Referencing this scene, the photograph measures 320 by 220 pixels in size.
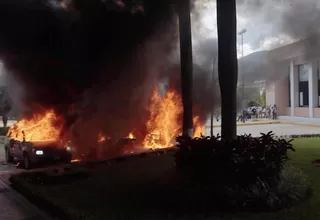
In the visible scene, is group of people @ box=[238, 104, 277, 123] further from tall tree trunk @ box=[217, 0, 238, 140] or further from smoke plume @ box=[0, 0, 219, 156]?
tall tree trunk @ box=[217, 0, 238, 140]

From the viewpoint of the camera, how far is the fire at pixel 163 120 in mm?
14297

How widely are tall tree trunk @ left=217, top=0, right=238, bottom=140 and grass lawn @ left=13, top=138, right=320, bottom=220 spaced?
1688mm

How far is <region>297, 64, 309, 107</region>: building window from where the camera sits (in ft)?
85.0

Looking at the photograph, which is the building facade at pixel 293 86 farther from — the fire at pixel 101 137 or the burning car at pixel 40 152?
the burning car at pixel 40 152

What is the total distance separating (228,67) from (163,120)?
7944 mm

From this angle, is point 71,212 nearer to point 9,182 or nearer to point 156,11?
point 9,182

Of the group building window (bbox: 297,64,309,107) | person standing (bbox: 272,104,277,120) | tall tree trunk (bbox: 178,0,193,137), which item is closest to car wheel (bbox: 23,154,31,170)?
tall tree trunk (bbox: 178,0,193,137)

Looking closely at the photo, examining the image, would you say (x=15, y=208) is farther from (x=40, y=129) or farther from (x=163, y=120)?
(x=163, y=120)

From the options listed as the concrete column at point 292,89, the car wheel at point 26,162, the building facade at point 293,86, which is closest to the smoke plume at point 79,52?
the car wheel at point 26,162

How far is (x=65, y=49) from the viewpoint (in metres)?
12.5

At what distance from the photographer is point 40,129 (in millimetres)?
12750

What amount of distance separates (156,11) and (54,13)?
10.7 feet

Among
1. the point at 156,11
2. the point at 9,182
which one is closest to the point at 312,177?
the point at 9,182

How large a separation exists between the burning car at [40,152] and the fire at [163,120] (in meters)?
3.54
